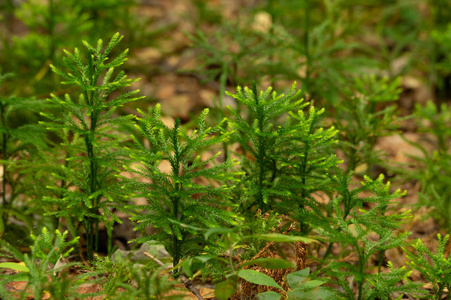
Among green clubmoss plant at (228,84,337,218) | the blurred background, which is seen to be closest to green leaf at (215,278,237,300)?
green clubmoss plant at (228,84,337,218)

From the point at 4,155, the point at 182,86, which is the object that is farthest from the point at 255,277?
the point at 182,86

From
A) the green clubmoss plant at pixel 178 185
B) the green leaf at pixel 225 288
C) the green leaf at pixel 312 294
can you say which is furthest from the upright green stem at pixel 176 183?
the green leaf at pixel 312 294

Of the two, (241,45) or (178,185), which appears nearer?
(178,185)

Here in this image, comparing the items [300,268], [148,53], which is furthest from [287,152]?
[148,53]

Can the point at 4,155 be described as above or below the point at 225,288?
above

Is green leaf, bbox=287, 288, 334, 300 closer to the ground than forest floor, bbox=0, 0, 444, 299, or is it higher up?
closer to the ground

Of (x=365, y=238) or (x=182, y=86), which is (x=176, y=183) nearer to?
(x=365, y=238)

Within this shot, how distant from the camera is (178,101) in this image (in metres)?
3.54

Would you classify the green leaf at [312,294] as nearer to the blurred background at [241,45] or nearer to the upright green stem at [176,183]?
the upright green stem at [176,183]

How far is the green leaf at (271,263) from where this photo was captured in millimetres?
1505

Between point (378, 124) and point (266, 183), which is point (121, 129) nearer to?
point (266, 183)

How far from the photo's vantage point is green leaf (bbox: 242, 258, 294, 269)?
150 centimetres

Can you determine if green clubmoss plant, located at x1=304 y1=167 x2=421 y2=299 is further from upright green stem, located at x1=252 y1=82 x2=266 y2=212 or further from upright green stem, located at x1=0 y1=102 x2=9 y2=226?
upright green stem, located at x1=0 y1=102 x2=9 y2=226

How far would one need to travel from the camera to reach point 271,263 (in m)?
1.53
